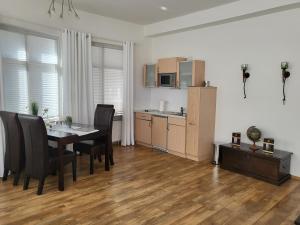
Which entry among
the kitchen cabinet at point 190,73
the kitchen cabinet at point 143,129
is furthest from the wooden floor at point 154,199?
the kitchen cabinet at point 190,73

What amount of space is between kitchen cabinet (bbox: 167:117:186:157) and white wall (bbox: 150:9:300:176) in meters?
0.72

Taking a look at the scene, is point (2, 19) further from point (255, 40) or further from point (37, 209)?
point (255, 40)

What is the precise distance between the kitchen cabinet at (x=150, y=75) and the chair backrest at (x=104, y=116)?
160 centimetres

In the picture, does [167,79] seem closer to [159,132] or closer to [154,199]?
[159,132]

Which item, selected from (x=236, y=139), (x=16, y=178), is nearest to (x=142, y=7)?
(x=236, y=139)

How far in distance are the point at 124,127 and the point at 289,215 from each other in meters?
3.69

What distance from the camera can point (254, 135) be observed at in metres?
4.03

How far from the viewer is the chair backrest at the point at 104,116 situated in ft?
14.2

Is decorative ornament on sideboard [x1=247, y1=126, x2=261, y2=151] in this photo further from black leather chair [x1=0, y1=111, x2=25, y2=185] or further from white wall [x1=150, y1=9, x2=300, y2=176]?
black leather chair [x1=0, y1=111, x2=25, y2=185]

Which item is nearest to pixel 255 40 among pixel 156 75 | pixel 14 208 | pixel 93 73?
pixel 156 75

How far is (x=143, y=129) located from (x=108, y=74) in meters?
1.50

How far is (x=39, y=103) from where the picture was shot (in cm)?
434

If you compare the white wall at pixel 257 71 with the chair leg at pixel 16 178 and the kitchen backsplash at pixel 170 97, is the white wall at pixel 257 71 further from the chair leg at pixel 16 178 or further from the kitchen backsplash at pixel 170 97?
the chair leg at pixel 16 178

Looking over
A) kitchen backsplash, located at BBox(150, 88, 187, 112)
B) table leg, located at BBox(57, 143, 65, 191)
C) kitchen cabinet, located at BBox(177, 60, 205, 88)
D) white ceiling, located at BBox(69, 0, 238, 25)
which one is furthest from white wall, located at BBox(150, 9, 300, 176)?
table leg, located at BBox(57, 143, 65, 191)
